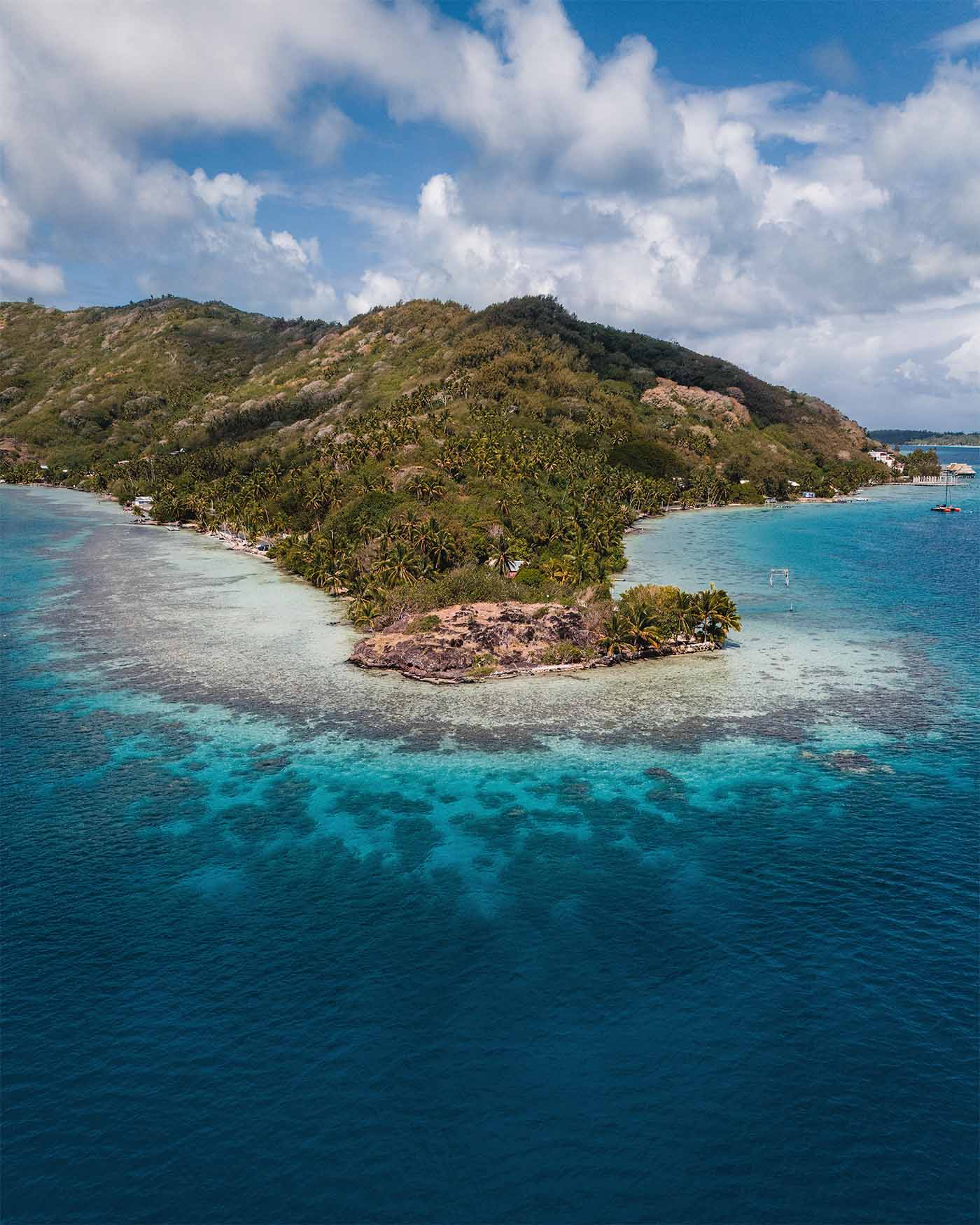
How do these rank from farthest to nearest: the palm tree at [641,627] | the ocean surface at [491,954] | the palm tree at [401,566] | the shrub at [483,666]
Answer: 1. the palm tree at [401,566]
2. the palm tree at [641,627]
3. the shrub at [483,666]
4. the ocean surface at [491,954]

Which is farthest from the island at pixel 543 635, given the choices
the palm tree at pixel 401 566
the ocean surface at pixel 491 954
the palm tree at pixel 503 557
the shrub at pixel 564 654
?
the palm tree at pixel 503 557

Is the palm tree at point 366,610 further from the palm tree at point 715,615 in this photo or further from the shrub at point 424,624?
the palm tree at point 715,615

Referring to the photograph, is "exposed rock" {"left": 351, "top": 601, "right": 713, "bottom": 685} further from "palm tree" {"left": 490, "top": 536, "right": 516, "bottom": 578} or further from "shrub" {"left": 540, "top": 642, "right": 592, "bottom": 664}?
"palm tree" {"left": 490, "top": 536, "right": 516, "bottom": 578}

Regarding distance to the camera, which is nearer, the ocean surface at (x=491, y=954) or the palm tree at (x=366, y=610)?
the ocean surface at (x=491, y=954)

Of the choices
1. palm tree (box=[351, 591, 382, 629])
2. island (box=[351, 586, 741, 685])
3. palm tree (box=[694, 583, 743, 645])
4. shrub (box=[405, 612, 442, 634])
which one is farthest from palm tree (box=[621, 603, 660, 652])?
palm tree (box=[351, 591, 382, 629])

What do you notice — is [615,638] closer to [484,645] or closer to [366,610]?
[484,645]

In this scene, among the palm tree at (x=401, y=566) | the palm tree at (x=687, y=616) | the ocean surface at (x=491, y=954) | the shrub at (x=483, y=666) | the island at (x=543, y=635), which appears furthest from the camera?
the palm tree at (x=401, y=566)

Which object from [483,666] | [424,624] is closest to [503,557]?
[424,624]

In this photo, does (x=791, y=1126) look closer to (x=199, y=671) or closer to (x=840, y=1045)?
(x=840, y=1045)
